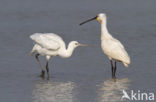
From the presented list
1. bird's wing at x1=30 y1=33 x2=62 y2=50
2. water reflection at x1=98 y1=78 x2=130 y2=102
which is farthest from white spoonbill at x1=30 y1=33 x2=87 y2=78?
water reflection at x1=98 y1=78 x2=130 y2=102

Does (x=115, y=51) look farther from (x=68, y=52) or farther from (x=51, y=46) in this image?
(x=51, y=46)

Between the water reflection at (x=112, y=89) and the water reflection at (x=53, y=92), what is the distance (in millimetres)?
632

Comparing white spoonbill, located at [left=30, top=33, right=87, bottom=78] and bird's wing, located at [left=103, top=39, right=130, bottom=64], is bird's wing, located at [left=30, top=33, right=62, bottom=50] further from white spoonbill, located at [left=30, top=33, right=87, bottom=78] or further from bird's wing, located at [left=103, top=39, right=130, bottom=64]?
bird's wing, located at [left=103, top=39, right=130, bottom=64]

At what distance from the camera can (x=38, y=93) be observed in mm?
10539

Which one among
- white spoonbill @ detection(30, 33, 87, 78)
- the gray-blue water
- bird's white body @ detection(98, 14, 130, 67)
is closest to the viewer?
the gray-blue water

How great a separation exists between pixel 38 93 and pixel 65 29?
853cm

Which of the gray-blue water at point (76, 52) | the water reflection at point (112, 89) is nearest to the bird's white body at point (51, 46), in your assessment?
the gray-blue water at point (76, 52)

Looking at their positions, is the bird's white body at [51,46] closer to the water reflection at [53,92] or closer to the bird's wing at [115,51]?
the bird's wing at [115,51]

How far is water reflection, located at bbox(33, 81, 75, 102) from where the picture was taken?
9.97m

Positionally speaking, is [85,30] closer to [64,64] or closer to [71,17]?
[71,17]

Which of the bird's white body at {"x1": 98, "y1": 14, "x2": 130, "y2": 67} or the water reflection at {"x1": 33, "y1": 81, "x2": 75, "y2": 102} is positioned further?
the bird's white body at {"x1": 98, "y1": 14, "x2": 130, "y2": 67}

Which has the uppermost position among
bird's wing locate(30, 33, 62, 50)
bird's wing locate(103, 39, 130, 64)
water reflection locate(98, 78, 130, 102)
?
bird's wing locate(30, 33, 62, 50)

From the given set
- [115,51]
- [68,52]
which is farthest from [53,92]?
[115,51]

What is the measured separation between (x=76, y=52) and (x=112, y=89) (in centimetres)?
445
